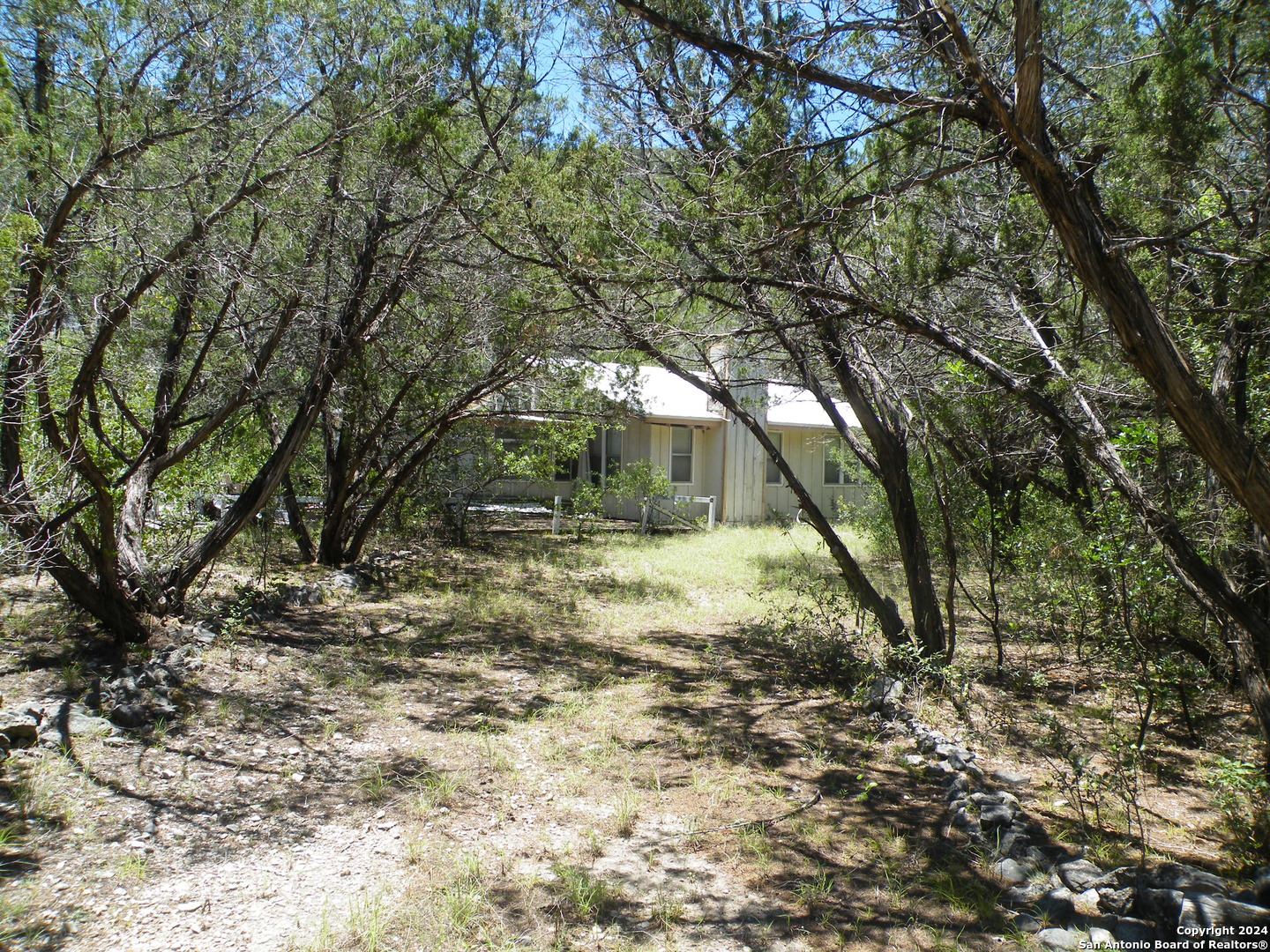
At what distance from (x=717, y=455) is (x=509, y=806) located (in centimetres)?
1518

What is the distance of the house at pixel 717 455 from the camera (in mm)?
18453

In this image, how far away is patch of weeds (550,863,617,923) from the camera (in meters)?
3.35

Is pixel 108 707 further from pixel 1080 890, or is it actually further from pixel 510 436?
pixel 510 436

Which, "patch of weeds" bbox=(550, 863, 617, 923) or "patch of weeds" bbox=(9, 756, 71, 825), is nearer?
"patch of weeds" bbox=(550, 863, 617, 923)

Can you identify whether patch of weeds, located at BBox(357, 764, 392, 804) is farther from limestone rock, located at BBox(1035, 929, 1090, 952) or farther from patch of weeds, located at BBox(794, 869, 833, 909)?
limestone rock, located at BBox(1035, 929, 1090, 952)

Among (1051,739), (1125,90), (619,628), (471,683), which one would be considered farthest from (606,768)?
(1125,90)

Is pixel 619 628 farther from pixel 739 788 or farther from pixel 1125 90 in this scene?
pixel 1125 90

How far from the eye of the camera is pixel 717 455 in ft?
62.6

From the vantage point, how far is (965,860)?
3.82 metres

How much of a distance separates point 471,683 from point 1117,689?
5107 millimetres

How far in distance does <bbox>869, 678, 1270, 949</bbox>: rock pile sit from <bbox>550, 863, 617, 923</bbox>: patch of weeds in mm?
1698

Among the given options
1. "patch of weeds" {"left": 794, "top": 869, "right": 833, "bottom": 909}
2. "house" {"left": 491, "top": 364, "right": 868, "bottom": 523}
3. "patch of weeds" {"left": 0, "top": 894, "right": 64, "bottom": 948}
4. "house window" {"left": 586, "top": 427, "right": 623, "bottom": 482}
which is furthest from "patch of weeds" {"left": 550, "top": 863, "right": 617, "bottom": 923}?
"house window" {"left": 586, "top": 427, "right": 623, "bottom": 482}

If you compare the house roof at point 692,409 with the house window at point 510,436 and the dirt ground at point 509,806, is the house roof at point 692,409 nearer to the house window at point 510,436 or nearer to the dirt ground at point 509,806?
the house window at point 510,436

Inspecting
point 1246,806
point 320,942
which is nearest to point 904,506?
point 1246,806
